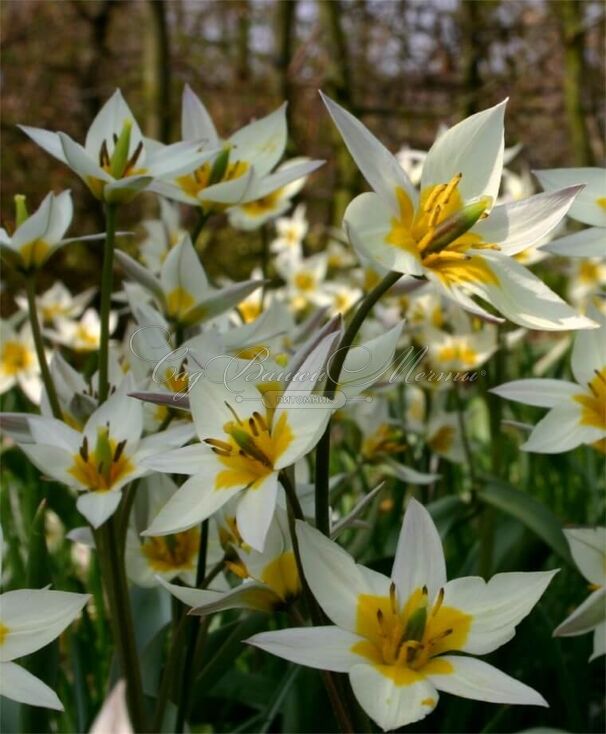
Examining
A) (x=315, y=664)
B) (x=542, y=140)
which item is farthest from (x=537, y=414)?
(x=542, y=140)

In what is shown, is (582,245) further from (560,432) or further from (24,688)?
(24,688)

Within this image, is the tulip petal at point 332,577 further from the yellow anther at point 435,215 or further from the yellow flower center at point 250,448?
the yellow anther at point 435,215

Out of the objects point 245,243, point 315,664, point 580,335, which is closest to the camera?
point 315,664

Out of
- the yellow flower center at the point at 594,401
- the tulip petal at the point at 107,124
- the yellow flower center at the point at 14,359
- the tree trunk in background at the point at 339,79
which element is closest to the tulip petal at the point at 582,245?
the yellow flower center at the point at 594,401

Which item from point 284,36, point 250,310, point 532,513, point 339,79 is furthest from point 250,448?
point 284,36

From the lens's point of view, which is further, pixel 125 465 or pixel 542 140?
pixel 542 140

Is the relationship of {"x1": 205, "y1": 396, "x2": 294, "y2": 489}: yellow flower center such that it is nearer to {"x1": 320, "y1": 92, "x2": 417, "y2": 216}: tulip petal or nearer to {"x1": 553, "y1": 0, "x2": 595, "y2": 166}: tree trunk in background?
{"x1": 320, "y1": 92, "x2": 417, "y2": 216}: tulip petal

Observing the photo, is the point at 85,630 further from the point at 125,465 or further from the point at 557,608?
the point at 557,608

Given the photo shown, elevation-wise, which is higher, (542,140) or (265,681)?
(542,140)
